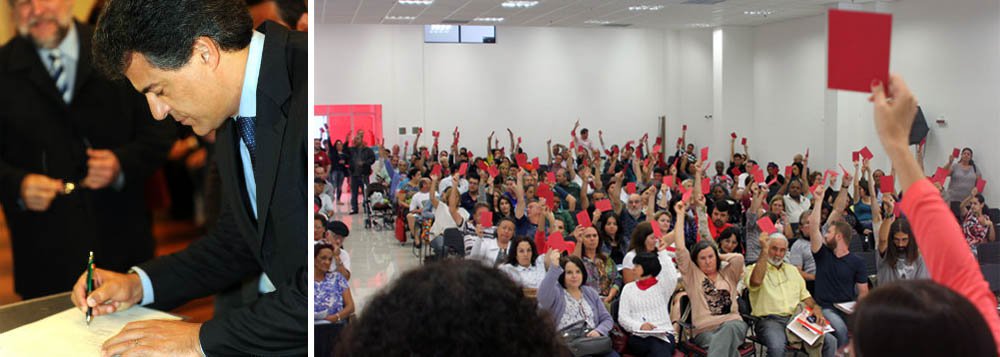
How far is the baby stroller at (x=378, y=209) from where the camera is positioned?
32.1ft

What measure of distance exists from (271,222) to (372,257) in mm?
6751

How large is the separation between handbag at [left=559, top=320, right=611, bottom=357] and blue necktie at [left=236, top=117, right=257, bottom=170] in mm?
2641

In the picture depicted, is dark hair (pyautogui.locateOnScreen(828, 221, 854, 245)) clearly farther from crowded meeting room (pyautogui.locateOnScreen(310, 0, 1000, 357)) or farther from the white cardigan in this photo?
the white cardigan

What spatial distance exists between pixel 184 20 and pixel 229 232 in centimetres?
42

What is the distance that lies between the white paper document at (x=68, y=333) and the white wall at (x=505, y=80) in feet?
41.2

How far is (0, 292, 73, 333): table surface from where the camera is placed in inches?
58.7

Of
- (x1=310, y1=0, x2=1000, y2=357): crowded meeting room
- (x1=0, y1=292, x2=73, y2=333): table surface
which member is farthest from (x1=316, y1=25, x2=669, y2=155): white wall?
(x1=0, y1=292, x2=73, y2=333): table surface

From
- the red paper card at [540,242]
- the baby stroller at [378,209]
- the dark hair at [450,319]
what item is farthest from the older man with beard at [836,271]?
the baby stroller at [378,209]

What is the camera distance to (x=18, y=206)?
1.71m

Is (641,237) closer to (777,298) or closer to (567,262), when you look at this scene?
(567,262)

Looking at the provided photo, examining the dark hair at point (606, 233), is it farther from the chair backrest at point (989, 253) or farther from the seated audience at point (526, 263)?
the chair backrest at point (989, 253)

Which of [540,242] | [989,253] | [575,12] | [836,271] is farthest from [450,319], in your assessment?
[575,12]

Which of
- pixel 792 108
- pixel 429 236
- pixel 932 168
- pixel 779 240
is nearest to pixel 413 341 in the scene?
pixel 779 240

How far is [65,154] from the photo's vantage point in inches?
66.1
